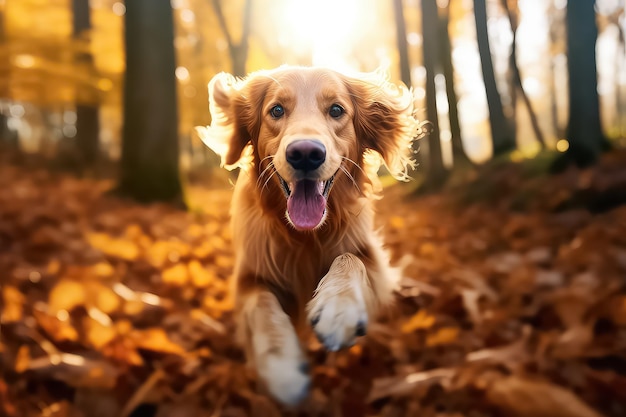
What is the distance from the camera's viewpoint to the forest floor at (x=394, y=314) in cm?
221

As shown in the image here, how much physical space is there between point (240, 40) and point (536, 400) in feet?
11.2

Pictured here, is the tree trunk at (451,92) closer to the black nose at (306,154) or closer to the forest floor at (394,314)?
the forest floor at (394,314)

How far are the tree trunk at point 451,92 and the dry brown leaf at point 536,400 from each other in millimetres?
1489

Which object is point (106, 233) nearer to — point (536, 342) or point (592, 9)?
point (536, 342)

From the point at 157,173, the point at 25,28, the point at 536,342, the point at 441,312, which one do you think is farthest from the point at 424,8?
the point at 25,28

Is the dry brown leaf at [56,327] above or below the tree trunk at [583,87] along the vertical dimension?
below

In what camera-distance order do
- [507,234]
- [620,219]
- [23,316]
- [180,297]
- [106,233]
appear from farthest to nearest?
[106,233] < [507,234] < [620,219] < [180,297] < [23,316]

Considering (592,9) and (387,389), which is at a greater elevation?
(592,9)

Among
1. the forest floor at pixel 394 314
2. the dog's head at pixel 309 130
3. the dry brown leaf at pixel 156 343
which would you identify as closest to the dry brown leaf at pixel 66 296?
the forest floor at pixel 394 314

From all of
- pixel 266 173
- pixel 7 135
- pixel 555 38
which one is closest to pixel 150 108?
pixel 266 173

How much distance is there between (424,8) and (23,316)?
124 inches

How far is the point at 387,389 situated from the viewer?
7.39ft

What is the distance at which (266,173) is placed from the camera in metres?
1.66

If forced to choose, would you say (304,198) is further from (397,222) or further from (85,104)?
(85,104)
